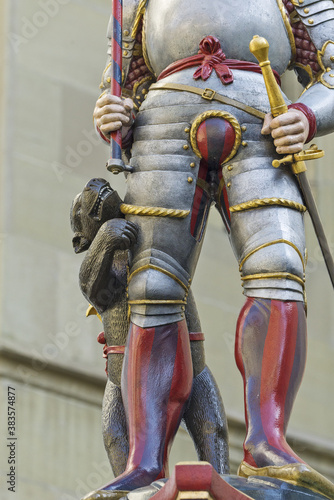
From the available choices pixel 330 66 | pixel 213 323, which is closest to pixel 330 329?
pixel 213 323

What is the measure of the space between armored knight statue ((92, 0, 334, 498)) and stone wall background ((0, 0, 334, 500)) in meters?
4.95

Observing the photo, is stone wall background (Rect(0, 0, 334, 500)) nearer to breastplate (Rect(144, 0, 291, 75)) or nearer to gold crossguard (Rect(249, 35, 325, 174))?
breastplate (Rect(144, 0, 291, 75))

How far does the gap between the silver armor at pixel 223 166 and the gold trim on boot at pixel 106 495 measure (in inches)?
27.7

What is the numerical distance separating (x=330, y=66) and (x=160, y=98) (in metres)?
0.71

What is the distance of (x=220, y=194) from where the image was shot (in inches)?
237

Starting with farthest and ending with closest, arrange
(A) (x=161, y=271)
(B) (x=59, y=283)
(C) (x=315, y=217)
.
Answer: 1. (B) (x=59, y=283)
2. (C) (x=315, y=217)
3. (A) (x=161, y=271)

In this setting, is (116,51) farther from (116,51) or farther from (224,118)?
(224,118)

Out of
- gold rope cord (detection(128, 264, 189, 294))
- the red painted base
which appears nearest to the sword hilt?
gold rope cord (detection(128, 264, 189, 294))

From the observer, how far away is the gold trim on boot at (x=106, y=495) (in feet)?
17.6

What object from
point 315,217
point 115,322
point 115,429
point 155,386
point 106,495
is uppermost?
point 315,217

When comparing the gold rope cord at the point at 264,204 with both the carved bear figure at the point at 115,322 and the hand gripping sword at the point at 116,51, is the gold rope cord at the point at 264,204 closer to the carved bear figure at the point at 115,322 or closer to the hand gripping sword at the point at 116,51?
the carved bear figure at the point at 115,322

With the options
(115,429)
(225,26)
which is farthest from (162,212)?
(115,429)

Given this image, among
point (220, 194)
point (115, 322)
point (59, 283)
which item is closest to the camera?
point (220, 194)

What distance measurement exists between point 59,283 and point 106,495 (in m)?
6.04
